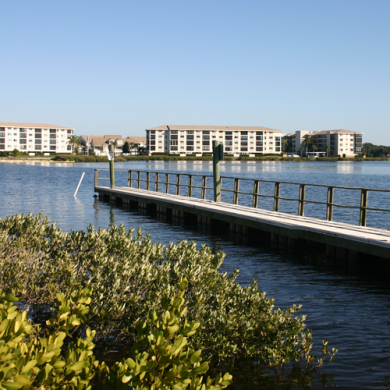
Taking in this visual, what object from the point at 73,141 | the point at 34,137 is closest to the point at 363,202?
the point at 73,141

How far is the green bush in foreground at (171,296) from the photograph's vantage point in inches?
197

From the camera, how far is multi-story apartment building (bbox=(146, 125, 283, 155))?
A: 180500mm

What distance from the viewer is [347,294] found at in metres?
9.13

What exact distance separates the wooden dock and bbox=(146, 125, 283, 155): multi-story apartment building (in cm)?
16074

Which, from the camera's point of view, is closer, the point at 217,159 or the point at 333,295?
the point at 333,295

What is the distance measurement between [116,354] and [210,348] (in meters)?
→ 1.49

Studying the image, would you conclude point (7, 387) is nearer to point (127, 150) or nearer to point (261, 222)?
point (261, 222)

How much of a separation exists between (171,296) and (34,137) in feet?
584

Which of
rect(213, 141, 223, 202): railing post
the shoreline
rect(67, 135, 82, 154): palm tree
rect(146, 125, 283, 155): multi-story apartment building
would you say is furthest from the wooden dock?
rect(146, 125, 283, 155): multi-story apartment building

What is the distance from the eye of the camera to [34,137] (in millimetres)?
172250

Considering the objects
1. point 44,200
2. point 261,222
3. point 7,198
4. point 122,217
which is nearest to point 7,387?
point 261,222

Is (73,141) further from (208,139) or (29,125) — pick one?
(208,139)

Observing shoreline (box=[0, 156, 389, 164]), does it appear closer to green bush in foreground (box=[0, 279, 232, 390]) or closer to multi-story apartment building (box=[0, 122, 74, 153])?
multi-story apartment building (box=[0, 122, 74, 153])

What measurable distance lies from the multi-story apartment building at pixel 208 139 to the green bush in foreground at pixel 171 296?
175 m
